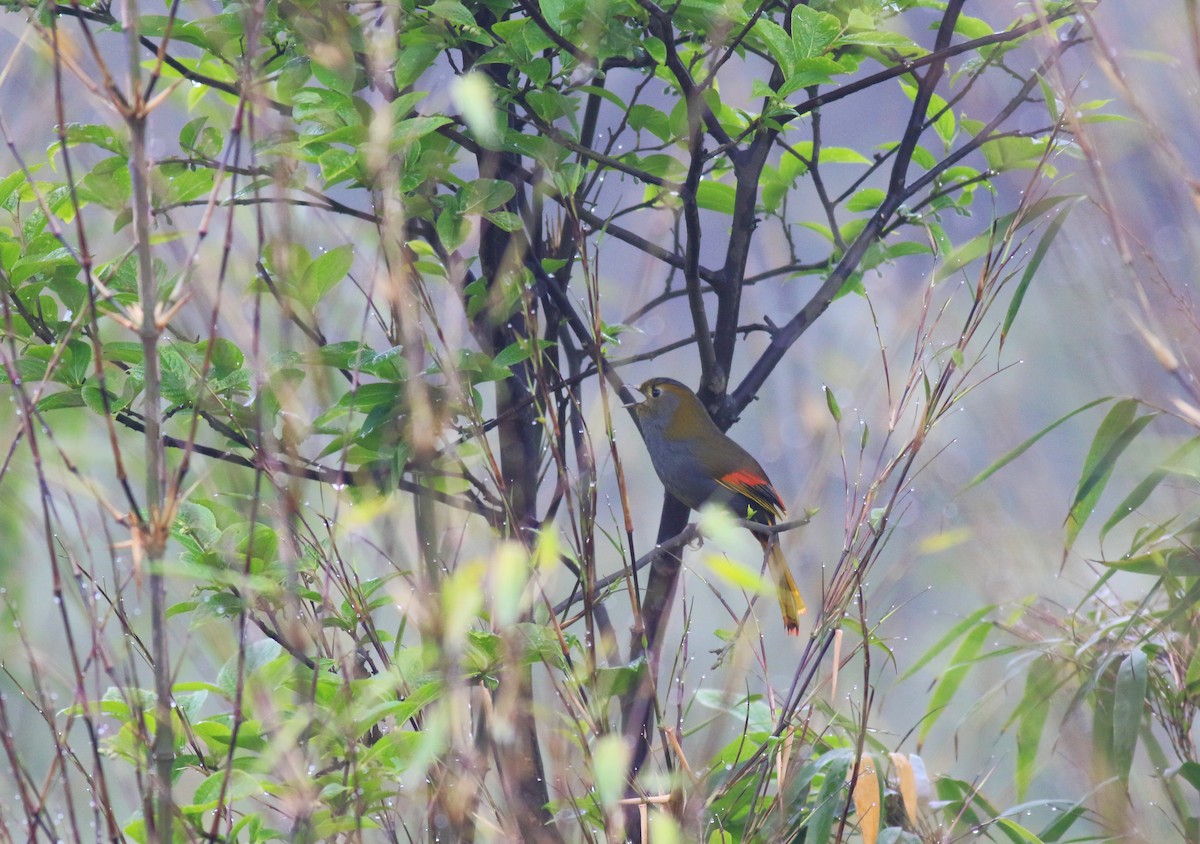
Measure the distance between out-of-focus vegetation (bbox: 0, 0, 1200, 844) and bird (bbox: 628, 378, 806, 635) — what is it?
12.8 inches

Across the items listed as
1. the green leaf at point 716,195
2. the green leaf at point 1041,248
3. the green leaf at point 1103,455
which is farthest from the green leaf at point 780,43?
the green leaf at point 1103,455

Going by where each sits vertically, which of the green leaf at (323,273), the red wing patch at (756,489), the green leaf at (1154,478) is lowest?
the green leaf at (1154,478)

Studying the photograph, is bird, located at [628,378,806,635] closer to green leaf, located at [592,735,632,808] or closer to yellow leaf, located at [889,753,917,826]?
yellow leaf, located at [889,753,917,826]

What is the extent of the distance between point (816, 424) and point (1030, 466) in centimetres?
111

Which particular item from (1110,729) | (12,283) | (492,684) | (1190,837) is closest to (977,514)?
(1110,729)

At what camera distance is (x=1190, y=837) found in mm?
1588

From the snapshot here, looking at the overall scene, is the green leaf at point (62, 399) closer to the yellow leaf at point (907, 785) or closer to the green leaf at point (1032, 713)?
the yellow leaf at point (907, 785)

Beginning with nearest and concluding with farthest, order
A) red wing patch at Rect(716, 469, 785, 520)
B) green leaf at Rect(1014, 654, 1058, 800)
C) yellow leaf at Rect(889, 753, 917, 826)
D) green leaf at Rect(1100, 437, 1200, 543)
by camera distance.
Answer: yellow leaf at Rect(889, 753, 917, 826) < green leaf at Rect(1100, 437, 1200, 543) < green leaf at Rect(1014, 654, 1058, 800) < red wing patch at Rect(716, 469, 785, 520)

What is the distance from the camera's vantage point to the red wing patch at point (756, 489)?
2.81 metres

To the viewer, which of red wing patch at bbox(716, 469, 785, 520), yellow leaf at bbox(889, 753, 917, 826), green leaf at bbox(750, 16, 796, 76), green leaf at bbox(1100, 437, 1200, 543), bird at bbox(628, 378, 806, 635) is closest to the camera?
green leaf at bbox(750, 16, 796, 76)

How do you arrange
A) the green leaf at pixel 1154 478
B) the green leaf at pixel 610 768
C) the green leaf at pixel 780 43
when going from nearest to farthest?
the green leaf at pixel 610 768 → the green leaf at pixel 780 43 → the green leaf at pixel 1154 478

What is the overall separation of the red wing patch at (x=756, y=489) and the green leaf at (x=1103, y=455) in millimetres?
1063

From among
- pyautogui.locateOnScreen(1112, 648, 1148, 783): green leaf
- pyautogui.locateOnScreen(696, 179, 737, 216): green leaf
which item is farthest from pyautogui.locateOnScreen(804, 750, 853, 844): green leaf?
pyautogui.locateOnScreen(696, 179, 737, 216): green leaf

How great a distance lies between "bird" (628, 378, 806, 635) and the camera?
2.41 metres
